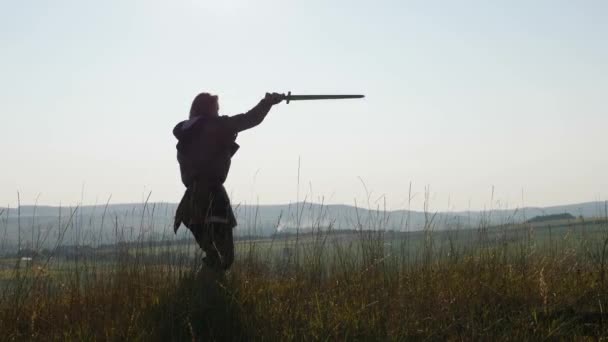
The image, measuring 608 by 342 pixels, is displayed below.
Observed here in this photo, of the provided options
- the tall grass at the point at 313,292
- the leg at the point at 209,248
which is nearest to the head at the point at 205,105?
the leg at the point at 209,248

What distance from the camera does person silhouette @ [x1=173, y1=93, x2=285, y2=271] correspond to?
4.61m

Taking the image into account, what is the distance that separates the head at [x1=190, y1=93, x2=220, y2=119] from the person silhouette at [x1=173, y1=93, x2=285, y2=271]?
4 cm

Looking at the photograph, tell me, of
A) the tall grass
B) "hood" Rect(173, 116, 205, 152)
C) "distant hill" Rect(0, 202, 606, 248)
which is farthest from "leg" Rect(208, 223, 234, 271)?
"hood" Rect(173, 116, 205, 152)

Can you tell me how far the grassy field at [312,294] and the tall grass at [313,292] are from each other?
0.04ft

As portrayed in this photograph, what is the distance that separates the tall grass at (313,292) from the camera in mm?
3354

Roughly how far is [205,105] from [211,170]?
0.56 meters

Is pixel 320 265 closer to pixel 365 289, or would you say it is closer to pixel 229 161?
pixel 365 289

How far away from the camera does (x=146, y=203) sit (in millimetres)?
4621

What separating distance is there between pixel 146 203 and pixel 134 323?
1.46m

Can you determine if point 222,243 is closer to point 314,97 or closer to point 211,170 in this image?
point 211,170

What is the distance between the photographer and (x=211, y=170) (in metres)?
4.70

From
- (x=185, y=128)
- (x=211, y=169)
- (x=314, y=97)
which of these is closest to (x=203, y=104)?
(x=185, y=128)

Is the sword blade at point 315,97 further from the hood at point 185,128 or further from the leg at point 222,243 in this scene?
the leg at point 222,243

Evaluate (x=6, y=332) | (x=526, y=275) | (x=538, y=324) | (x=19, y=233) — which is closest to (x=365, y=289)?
(x=538, y=324)
